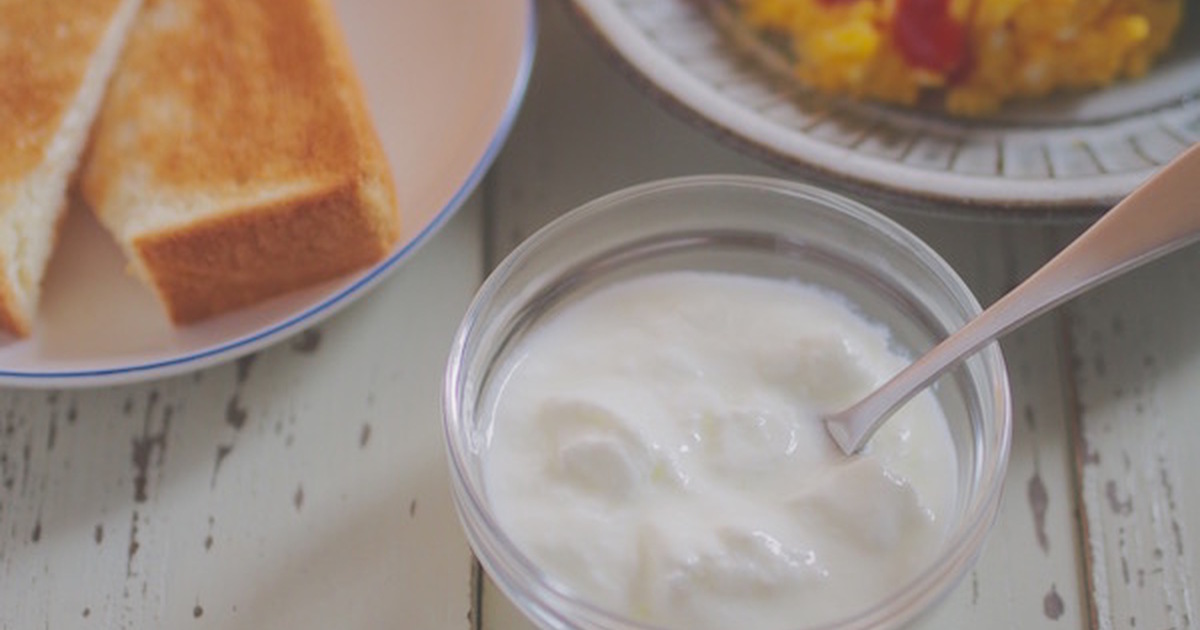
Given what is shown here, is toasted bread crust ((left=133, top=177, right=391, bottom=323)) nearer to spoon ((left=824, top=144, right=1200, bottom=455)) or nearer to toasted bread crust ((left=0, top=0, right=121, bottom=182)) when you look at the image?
toasted bread crust ((left=0, top=0, right=121, bottom=182))

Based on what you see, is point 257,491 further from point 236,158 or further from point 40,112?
point 40,112

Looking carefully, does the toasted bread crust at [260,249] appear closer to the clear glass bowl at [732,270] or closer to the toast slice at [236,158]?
the toast slice at [236,158]

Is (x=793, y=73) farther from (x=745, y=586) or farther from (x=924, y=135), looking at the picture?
(x=745, y=586)

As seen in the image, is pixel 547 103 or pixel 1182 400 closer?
pixel 1182 400

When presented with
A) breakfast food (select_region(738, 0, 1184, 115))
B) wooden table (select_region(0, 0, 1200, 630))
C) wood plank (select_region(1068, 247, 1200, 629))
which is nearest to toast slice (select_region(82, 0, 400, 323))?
wooden table (select_region(0, 0, 1200, 630))

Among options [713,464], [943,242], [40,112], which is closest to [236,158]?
[40,112]

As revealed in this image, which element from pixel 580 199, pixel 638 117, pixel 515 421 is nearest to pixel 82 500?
pixel 515 421

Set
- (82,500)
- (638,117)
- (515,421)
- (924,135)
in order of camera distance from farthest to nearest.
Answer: (638,117)
(924,135)
(82,500)
(515,421)
